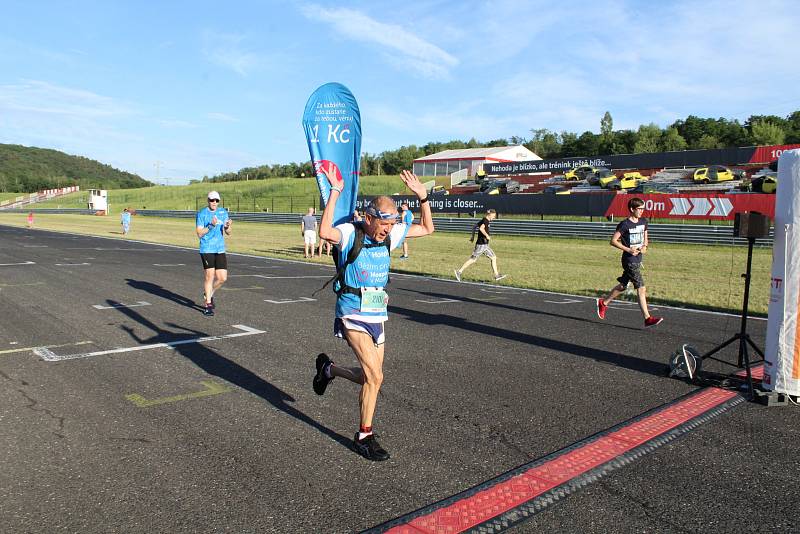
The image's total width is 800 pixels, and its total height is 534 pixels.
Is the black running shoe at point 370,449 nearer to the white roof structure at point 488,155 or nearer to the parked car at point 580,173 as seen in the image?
the parked car at point 580,173

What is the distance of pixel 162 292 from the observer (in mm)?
12117

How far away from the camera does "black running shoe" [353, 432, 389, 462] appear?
4.10 m

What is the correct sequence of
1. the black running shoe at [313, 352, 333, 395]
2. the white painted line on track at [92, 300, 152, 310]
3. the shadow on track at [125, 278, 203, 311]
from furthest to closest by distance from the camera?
1. the shadow on track at [125, 278, 203, 311]
2. the white painted line on track at [92, 300, 152, 310]
3. the black running shoe at [313, 352, 333, 395]

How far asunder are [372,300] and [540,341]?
436 centimetres

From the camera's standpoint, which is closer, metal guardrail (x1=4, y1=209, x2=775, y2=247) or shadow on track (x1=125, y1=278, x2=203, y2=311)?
shadow on track (x1=125, y1=278, x2=203, y2=311)

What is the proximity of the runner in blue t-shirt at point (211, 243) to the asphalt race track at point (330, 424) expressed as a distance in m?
0.52

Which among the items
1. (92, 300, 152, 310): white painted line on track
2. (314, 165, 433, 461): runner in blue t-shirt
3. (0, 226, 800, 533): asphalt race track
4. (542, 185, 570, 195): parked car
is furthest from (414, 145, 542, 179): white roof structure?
(314, 165, 433, 461): runner in blue t-shirt

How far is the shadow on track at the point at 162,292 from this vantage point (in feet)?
35.1

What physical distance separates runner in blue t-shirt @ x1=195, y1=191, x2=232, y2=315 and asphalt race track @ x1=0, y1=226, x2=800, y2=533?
52 cm

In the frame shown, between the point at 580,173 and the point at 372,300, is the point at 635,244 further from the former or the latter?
the point at 580,173

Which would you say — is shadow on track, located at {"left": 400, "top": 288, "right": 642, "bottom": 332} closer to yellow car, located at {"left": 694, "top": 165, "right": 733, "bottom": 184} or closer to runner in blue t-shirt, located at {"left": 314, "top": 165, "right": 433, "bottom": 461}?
runner in blue t-shirt, located at {"left": 314, "top": 165, "right": 433, "bottom": 461}

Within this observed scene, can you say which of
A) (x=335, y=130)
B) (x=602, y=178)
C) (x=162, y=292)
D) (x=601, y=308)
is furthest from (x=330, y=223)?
(x=602, y=178)

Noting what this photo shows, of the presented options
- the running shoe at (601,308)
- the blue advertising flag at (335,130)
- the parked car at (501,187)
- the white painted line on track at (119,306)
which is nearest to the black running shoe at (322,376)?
the blue advertising flag at (335,130)

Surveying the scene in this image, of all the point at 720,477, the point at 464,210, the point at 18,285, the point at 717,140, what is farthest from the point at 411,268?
the point at 717,140
